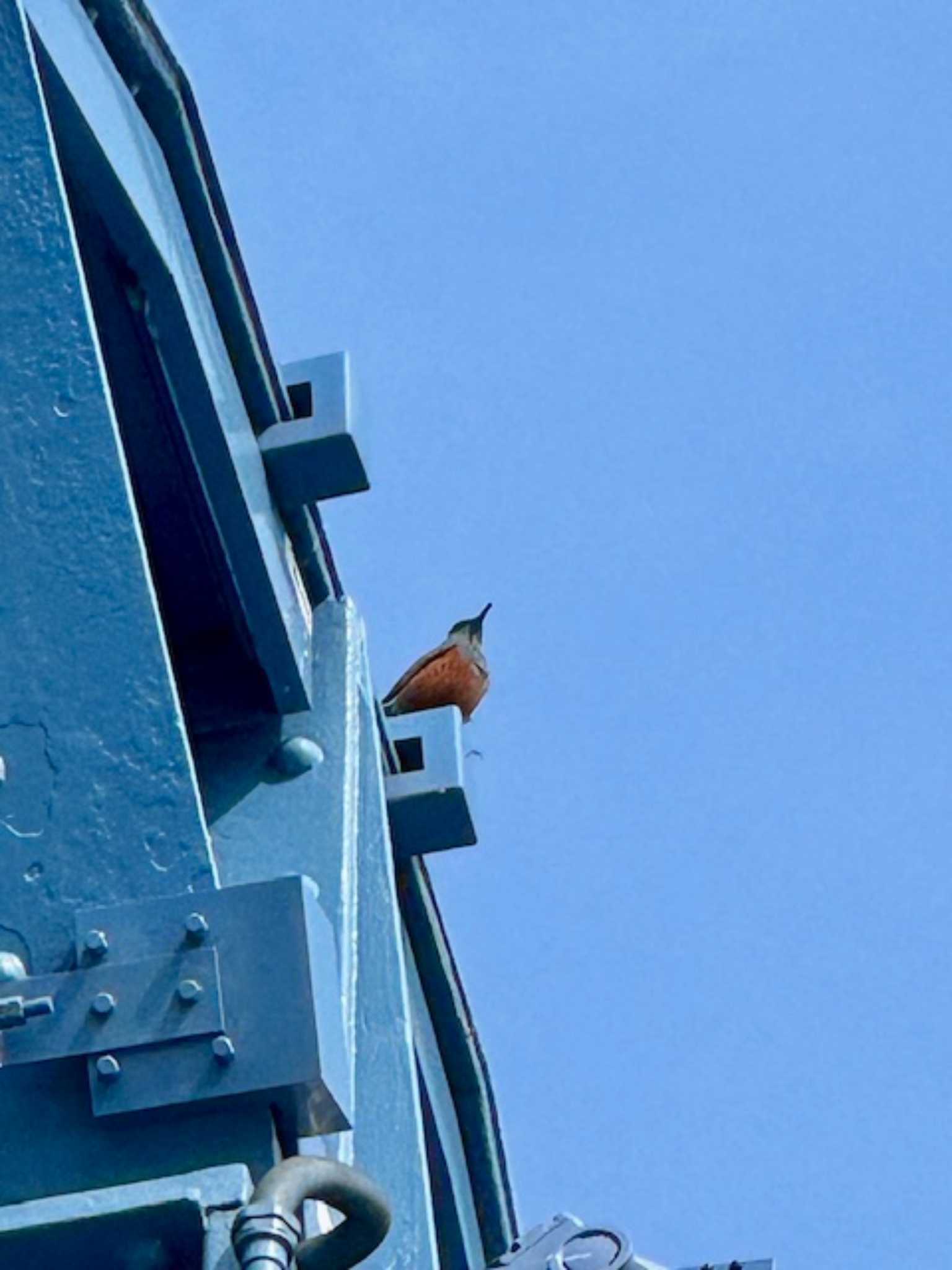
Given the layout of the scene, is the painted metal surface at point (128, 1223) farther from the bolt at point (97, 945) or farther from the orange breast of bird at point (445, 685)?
the orange breast of bird at point (445, 685)

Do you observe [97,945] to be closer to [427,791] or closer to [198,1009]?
[198,1009]

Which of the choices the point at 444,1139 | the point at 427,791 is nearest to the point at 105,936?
the point at 427,791

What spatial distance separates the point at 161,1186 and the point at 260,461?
199cm

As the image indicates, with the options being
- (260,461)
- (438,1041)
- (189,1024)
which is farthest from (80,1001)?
(438,1041)

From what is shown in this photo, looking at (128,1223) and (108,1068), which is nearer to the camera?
(128,1223)

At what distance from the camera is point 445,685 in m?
7.18

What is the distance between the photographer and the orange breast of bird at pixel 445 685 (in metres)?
7.10

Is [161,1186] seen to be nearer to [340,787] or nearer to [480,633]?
[340,787]

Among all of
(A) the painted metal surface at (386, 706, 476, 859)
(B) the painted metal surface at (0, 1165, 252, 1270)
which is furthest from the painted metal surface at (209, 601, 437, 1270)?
(B) the painted metal surface at (0, 1165, 252, 1270)

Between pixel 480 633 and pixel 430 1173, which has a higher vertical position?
pixel 480 633

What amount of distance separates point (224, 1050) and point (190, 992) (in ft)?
0.19


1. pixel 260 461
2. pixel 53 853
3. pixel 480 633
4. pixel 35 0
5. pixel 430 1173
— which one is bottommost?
pixel 430 1173

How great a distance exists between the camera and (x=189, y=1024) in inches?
88.3

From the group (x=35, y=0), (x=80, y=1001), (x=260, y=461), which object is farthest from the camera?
(x=260, y=461)
